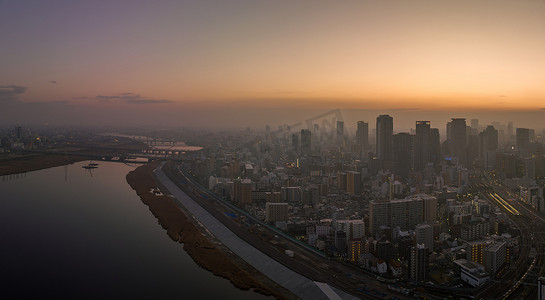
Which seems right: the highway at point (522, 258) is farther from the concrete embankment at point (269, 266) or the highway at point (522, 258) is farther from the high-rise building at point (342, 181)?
the high-rise building at point (342, 181)

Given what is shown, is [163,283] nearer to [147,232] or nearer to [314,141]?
[147,232]

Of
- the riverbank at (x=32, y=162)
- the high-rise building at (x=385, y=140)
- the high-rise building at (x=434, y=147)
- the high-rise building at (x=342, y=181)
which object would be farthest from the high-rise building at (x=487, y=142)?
the riverbank at (x=32, y=162)

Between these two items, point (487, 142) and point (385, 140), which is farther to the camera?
point (487, 142)

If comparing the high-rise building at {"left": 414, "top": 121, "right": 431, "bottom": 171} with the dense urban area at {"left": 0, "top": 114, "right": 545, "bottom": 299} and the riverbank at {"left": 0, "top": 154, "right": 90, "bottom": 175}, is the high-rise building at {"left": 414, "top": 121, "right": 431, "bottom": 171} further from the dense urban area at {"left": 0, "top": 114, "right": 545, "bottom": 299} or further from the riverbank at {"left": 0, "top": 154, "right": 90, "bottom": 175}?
the riverbank at {"left": 0, "top": 154, "right": 90, "bottom": 175}

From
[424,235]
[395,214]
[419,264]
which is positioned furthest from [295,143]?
[419,264]

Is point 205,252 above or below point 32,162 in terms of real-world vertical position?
below

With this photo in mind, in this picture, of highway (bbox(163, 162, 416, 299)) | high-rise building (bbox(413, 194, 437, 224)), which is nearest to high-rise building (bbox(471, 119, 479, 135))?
high-rise building (bbox(413, 194, 437, 224))

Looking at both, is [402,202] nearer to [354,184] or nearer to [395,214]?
[395,214]
